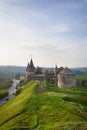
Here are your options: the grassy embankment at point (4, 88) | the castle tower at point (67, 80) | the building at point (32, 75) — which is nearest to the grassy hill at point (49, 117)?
the castle tower at point (67, 80)

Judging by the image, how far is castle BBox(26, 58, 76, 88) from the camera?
68500 millimetres

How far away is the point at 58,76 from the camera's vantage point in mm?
72312

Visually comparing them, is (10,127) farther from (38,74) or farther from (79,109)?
(38,74)

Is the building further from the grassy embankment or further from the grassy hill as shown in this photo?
the grassy hill

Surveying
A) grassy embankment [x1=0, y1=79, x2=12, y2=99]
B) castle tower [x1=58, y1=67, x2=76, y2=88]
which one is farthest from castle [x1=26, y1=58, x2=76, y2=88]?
grassy embankment [x1=0, y1=79, x2=12, y2=99]

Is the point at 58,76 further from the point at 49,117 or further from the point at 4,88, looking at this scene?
the point at 4,88

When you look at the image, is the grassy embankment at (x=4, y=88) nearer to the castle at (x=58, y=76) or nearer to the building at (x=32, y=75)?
the building at (x=32, y=75)

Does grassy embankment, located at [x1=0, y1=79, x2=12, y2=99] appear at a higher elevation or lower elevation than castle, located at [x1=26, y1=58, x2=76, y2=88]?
lower

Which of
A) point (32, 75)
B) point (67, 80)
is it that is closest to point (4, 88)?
point (32, 75)

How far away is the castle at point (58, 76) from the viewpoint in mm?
68500

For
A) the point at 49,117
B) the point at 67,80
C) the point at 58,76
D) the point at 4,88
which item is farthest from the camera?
the point at 4,88

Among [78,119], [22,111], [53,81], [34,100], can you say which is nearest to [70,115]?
[78,119]

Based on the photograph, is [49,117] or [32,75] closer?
[49,117]

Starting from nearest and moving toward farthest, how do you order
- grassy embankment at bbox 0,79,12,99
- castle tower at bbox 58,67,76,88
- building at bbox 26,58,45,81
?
1. castle tower at bbox 58,67,76,88
2. grassy embankment at bbox 0,79,12,99
3. building at bbox 26,58,45,81
